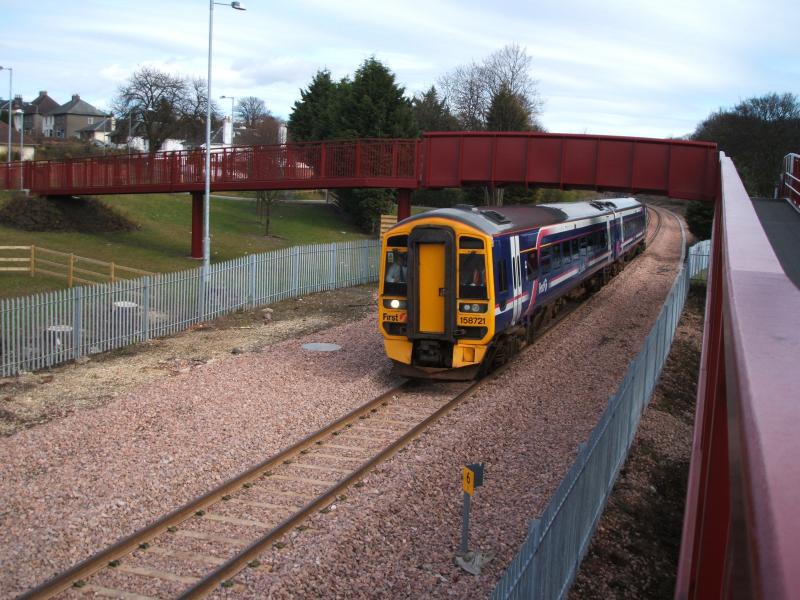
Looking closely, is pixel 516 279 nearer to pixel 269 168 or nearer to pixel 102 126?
pixel 269 168

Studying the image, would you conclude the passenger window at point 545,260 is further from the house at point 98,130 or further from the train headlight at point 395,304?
the house at point 98,130

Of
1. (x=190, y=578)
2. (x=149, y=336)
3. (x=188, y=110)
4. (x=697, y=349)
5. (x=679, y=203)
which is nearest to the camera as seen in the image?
(x=190, y=578)

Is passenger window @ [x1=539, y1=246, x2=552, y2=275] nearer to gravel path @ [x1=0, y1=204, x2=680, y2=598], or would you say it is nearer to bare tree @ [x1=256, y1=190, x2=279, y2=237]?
gravel path @ [x1=0, y1=204, x2=680, y2=598]

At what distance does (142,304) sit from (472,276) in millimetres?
7962

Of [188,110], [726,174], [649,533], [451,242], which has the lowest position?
[649,533]

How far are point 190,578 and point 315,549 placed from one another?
1.23m

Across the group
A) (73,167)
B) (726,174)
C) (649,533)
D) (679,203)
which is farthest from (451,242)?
(679,203)

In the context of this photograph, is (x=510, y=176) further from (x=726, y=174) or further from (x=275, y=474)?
(x=275, y=474)

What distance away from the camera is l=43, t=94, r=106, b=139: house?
334 ft

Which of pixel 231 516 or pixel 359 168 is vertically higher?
pixel 359 168

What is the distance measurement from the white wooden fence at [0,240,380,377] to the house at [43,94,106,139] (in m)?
86.6

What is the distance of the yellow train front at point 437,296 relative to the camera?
1377cm

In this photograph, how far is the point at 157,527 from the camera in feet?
27.0

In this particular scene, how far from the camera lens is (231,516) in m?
8.74
